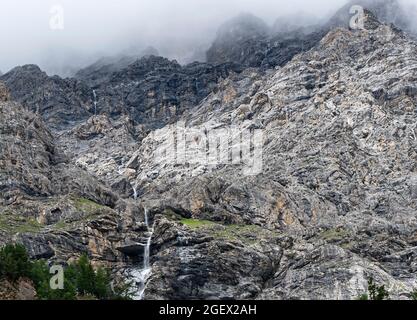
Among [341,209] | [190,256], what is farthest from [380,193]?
[190,256]

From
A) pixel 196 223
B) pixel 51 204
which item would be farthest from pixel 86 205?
pixel 196 223

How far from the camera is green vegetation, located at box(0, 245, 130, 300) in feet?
343

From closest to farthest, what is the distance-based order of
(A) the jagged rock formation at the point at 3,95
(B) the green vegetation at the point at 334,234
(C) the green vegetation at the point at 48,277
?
1. (C) the green vegetation at the point at 48,277
2. (B) the green vegetation at the point at 334,234
3. (A) the jagged rock formation at the point at 3,95

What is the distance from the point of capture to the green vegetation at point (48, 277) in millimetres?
104531

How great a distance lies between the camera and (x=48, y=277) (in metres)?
110

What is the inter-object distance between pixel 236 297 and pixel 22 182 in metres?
62.4

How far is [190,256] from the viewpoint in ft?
452

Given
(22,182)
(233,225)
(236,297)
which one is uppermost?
(22,182)

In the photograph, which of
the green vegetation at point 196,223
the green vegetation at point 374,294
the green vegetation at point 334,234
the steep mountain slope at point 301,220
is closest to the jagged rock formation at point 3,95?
the steep mountain slope at point 301,220

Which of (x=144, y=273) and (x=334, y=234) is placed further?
(x=334, y=234)

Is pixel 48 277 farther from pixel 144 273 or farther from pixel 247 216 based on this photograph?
pixel 247 216

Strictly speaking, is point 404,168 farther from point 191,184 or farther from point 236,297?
point 236,297

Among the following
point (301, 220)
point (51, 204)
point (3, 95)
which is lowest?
point (301, 220)

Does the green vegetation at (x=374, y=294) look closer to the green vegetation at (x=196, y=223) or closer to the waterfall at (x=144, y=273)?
the waterfall at (x=144, y=273)
